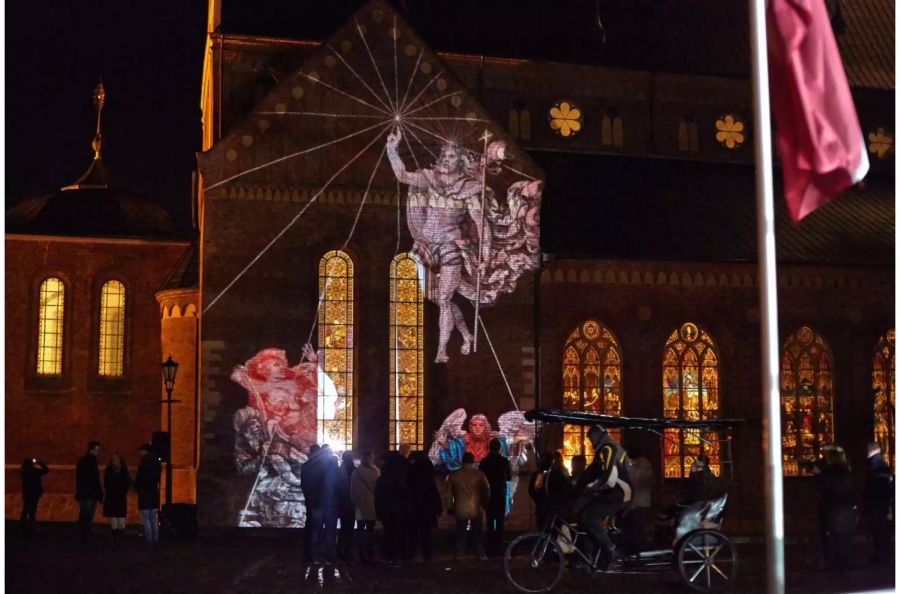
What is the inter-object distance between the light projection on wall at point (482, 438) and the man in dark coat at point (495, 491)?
6733 millimetres

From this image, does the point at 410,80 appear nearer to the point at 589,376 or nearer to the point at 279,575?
the point at 589,376

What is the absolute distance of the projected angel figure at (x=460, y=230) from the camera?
98.2ft

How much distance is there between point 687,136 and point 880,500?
61.1 feet

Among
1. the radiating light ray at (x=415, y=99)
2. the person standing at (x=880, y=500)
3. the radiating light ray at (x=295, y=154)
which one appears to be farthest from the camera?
the radiating light ray at (x=415, y=99)

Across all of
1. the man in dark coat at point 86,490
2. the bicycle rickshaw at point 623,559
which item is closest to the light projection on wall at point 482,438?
the man in dark coat at point 86,490

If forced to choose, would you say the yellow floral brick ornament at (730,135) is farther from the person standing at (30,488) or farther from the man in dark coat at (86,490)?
the person standing at (30,488)

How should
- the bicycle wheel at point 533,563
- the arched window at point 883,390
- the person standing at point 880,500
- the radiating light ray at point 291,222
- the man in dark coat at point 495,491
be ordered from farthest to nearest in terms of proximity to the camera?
the arched window at point 883,390, the radiating light ray at point 291,222, the man in dark coat at point 495,491, the person standing at point 880,500, the bicycle wheel at point 533,563

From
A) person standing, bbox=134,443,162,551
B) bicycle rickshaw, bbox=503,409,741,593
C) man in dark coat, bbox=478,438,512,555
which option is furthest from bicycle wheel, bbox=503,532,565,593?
person standing, bbox=134,443,162,551

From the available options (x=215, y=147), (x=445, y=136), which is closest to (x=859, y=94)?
(x=445, y=136)

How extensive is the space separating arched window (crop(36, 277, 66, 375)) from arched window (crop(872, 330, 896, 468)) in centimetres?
2146

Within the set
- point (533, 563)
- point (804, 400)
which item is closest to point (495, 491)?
point (533, 563)

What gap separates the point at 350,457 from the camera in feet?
71.8

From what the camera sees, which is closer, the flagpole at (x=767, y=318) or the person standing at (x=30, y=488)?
the flagpole at (x=767, y=318)

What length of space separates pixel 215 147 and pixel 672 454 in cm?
1343
